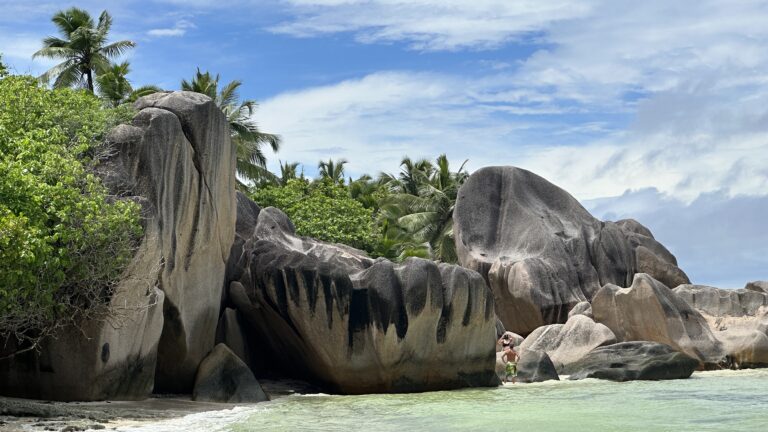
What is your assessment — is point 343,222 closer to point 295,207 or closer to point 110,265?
point 295,207

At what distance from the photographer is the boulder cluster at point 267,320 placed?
16719 mm

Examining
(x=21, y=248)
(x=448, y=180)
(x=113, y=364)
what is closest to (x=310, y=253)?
(x=113, y=364)

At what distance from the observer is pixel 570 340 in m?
25.4

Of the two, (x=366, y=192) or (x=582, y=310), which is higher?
(x=366, y=192)

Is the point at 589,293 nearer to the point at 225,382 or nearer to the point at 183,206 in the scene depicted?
the point at 225,382

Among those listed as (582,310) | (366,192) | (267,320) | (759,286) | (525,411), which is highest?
(366,192)

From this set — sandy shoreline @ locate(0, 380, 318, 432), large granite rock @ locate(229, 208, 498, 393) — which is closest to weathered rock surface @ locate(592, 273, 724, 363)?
large granite rock @ locate(229, 208, 498, 393)

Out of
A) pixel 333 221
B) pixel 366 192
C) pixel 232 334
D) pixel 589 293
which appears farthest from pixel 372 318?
pixel 366 192

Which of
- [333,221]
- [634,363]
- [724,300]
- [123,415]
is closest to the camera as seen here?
[123,415]

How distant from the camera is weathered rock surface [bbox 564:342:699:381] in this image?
74.7ft

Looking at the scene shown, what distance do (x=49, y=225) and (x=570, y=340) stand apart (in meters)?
14.9

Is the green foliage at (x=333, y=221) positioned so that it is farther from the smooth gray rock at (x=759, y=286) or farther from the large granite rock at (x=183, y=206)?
the smooth gray rock at (x=759, y=286)

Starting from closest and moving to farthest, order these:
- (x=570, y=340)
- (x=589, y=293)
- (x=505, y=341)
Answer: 1. (x=505, y=341)
2. (x=570, y=340)
3. (x=589, y=293)

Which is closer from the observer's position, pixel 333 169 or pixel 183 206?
pixel 183 206
